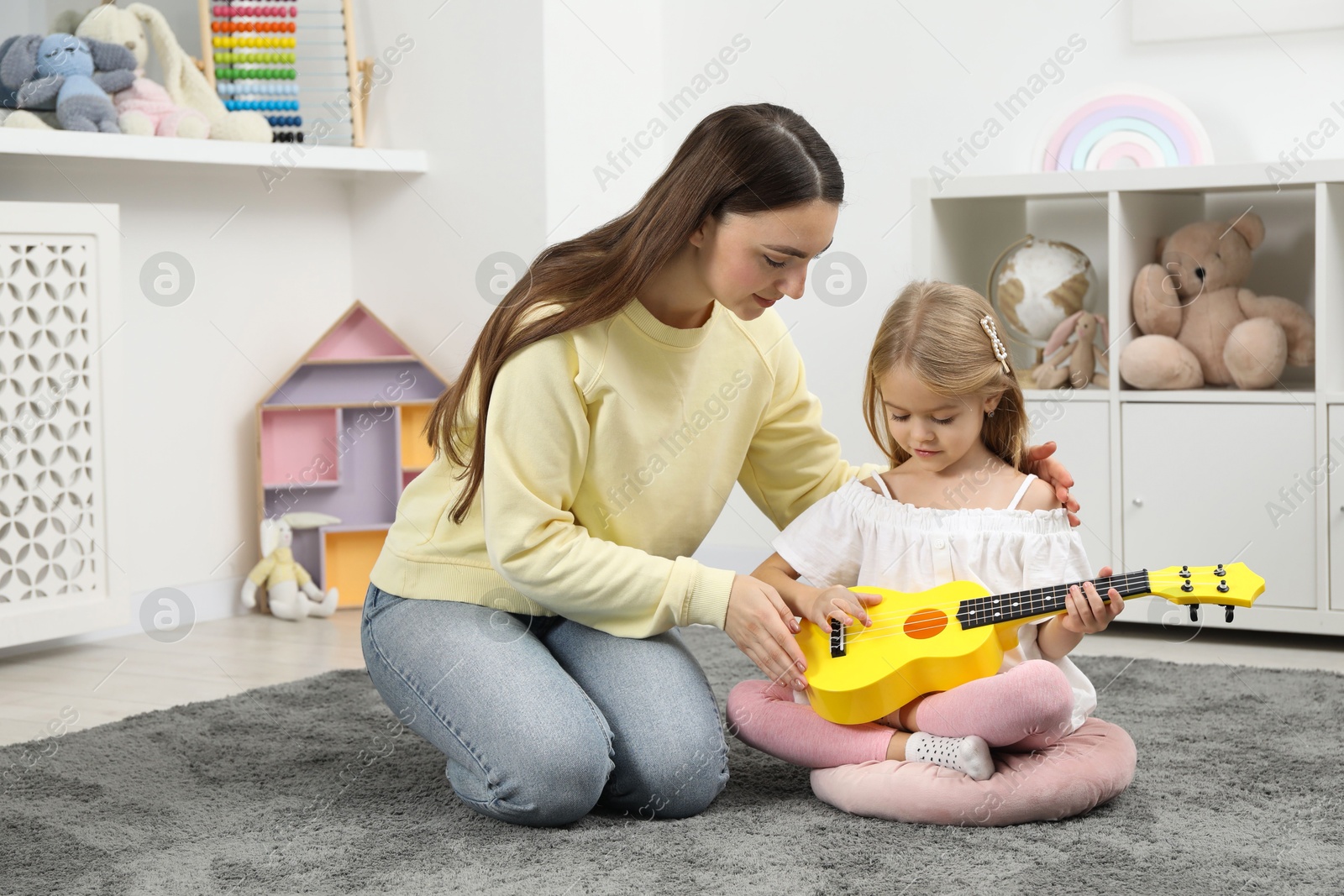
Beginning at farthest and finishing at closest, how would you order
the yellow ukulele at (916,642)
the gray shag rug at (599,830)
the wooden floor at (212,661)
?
the wooden floor at (212,661)
the yellow ukulele at (916,642)
the gray shag rug at (599,830)

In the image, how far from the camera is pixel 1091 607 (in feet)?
4.18

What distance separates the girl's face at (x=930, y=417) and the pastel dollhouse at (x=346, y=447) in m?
1.44

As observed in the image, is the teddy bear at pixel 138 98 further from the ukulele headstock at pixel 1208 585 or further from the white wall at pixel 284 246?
the ukulele headstock at pixel 1208 585

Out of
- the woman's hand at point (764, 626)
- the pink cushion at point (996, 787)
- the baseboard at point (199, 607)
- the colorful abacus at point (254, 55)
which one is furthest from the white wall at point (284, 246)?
the pink cushion at point (996, 787)

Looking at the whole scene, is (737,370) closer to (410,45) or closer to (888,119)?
(888,119)

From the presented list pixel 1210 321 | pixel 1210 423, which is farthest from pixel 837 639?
pixel 1210 321

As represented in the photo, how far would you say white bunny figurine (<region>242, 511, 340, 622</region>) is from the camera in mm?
2576

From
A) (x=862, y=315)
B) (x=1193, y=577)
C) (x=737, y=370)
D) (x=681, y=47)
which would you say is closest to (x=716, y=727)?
(x=737, y=370)

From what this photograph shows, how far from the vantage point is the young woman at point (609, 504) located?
1.33 meters

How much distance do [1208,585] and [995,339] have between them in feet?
1.15

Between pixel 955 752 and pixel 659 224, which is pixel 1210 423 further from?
pixel 659 224

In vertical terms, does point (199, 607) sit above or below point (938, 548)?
below

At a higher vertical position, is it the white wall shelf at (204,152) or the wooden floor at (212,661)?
the white wall shelf at (204,152)

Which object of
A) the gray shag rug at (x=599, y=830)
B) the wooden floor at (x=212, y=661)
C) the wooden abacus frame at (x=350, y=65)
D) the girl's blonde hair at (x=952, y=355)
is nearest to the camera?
the gray shag rug at (x=599, y=830)
